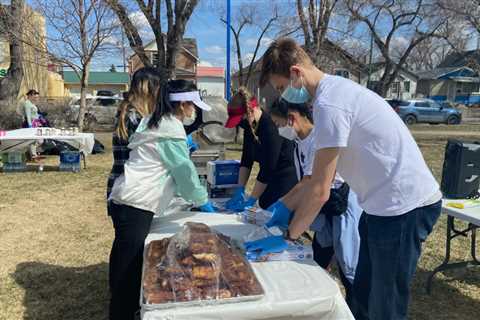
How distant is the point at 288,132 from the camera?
2.47 metres

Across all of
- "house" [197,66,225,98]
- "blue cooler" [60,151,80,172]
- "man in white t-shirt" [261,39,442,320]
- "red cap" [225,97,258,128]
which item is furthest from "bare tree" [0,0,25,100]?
"house" [197,66,225,98]

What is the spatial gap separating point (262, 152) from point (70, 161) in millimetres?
6260

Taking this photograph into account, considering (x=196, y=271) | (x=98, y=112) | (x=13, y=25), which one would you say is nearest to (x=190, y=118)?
(x=196, y=271)

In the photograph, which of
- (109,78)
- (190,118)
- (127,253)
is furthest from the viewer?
(109,78)

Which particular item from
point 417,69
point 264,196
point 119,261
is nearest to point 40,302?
point 119,261

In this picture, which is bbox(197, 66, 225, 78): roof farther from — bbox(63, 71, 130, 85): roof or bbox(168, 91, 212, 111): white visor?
bbox(168, 91, 212, 111): white visor

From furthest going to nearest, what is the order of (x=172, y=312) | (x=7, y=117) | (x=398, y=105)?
1. (x=398, y=105)
2. (x=7, y=117)
3. (x=172, y=312)

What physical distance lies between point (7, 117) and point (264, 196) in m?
11.3

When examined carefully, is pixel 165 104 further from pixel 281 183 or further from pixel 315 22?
pixel 315 22

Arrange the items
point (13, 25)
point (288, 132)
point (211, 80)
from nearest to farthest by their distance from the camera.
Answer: point (288, 132), point (13, 25), point (211, 80)

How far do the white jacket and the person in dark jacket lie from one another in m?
0.62

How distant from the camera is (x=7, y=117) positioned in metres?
11.9

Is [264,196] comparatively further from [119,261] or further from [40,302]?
[40,302]

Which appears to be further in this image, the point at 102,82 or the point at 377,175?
the point at 102,82
